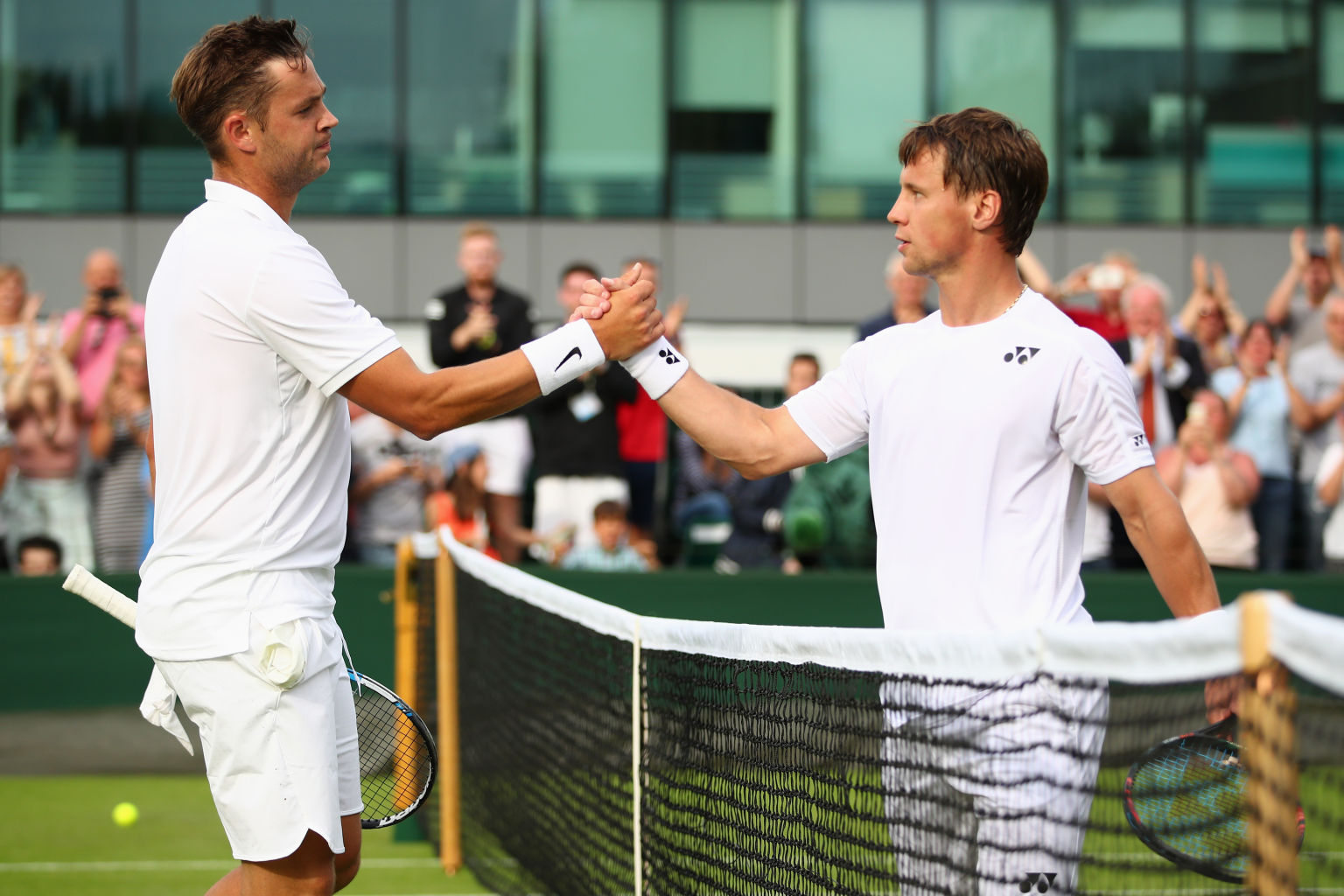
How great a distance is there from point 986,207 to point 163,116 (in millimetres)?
13695

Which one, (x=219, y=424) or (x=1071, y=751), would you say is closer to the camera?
(x=1071, y=751)

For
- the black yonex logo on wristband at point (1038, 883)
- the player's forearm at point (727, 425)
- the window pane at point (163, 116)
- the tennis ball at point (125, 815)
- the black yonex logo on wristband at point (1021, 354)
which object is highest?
the window pane at point (163, 116)

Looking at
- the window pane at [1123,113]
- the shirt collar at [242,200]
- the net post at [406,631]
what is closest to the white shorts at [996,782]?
the shirt collar at [242,200]

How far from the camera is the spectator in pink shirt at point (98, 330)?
916 cm

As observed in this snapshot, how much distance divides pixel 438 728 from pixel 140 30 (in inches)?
433

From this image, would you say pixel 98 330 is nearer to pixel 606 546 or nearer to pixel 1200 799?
pixel 606 546

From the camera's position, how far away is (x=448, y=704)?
6.67 meters

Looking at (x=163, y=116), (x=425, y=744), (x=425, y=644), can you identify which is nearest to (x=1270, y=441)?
(x=425, y=644)

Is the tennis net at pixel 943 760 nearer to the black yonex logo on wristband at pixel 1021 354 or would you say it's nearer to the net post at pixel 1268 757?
the net post at pixel 1268 757

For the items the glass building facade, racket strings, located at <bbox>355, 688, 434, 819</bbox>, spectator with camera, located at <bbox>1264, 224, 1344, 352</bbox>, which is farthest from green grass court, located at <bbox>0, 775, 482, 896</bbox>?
the glass building facade

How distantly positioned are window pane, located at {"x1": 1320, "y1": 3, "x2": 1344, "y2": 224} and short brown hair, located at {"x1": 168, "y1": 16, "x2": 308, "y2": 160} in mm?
15323

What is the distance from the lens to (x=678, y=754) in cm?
413

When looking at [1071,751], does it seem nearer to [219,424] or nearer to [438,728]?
[219,424]

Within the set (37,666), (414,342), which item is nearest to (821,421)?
(37,666)
